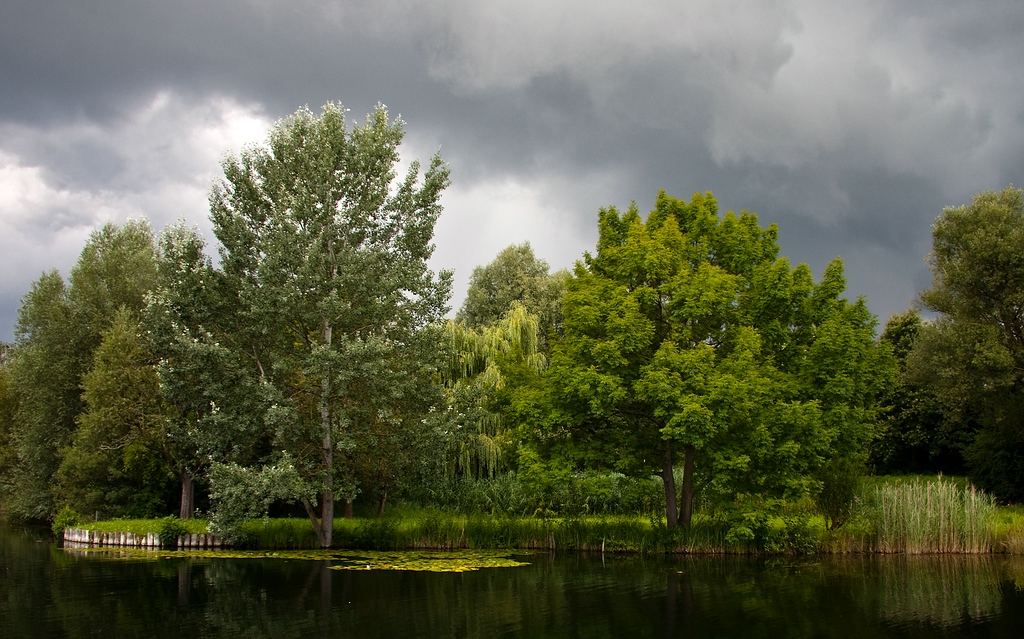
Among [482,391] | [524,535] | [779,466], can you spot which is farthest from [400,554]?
[779,466]

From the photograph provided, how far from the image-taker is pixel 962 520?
80.0 ft

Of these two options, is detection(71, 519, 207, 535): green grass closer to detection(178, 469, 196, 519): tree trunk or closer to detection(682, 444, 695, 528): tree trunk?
detection(178, 469, 196, 519): tree trunk

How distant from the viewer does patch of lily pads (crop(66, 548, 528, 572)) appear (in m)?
23.3

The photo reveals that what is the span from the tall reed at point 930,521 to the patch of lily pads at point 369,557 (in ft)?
40.8

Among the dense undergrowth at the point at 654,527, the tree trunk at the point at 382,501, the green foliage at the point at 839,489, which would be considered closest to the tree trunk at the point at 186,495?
the dense undergrowth at the point at 654,527

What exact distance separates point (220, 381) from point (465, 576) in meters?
14.5

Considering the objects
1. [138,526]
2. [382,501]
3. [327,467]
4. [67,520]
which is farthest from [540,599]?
[67,520]

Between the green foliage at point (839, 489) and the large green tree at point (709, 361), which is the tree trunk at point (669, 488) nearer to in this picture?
the large green tree at point (709, 361)

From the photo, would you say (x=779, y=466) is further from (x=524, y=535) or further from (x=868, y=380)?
(x=524, y=535)

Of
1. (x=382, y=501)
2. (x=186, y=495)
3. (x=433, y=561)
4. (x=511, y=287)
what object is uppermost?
(x=511, y=287)

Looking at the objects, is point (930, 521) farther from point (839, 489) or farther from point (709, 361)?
point (709, 361)

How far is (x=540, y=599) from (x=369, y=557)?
→ 32.9ft

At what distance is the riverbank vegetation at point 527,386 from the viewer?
24625mm

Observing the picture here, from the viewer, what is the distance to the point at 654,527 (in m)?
27.0
